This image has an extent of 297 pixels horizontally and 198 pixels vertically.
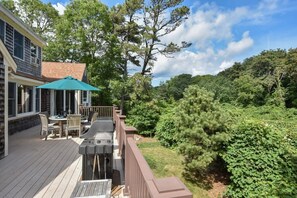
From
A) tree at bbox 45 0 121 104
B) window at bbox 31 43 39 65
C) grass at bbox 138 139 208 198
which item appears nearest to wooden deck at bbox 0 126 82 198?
grass at bbox 138 139 208 198

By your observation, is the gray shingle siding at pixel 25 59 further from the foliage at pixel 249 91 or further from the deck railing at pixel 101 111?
the foliage at pixel 249 91

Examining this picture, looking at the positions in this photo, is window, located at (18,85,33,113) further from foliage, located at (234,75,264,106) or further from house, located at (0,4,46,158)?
foliage, located at (234,75,264,106)

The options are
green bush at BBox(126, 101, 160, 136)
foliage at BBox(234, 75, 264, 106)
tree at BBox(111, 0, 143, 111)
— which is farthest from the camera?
foliage at BBox(234, 75, 264, 106)

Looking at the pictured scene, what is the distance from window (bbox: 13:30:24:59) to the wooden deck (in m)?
4.47

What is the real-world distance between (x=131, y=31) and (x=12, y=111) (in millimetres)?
13350

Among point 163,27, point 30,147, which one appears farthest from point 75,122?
point 163,27

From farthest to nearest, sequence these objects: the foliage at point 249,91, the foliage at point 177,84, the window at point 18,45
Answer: the foliage at point 177,84, the foliage at point 249,91, the window at point 18,45

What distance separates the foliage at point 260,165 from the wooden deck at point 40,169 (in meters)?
3.85

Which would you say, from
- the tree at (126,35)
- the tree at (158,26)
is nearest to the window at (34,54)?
the tree at (126,35)

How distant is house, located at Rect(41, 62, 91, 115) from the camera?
41.8 feet

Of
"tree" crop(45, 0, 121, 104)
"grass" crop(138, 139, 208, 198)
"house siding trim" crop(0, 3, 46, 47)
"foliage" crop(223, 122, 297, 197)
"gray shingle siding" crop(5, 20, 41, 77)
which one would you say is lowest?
"grass" crop(138, 139, 208, 198)

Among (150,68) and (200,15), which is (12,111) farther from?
(200,15)

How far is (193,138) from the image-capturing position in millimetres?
5867

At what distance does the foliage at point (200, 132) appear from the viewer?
18.3ft
